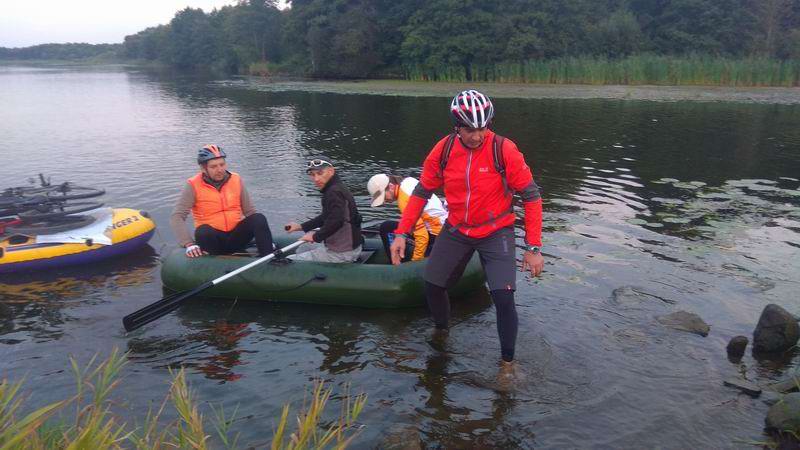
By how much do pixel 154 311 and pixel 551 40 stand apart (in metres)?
42.6

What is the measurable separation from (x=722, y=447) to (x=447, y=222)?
8.70ft

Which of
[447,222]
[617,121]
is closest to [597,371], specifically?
[447,222]

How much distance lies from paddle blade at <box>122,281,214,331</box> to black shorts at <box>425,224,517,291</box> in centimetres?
270

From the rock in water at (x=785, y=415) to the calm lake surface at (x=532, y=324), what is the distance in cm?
17

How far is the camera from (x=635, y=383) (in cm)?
515

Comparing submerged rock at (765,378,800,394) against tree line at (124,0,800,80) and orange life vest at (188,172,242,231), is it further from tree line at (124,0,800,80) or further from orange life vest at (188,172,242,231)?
tree line at (124,0,800,80)

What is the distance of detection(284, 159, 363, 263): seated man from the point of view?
6.39 meters

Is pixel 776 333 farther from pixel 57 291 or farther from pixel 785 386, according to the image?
pixel 57 291

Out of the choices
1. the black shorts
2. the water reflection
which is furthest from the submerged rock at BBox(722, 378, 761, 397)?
the water reflection

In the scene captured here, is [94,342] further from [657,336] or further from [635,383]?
[657,336]

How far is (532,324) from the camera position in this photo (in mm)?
6250

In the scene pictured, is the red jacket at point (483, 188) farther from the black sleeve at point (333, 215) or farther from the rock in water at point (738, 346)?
the rock in water at point (738, 346)

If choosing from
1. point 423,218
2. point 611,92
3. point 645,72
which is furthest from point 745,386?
point 645,72

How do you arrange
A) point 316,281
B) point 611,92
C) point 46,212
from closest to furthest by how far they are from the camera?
point 316,281 < point 46,212 < point 611,92
